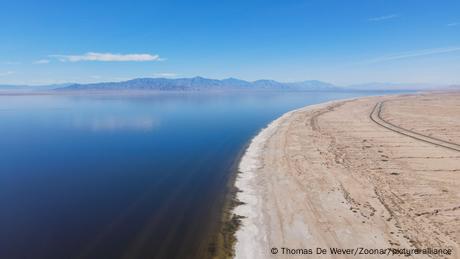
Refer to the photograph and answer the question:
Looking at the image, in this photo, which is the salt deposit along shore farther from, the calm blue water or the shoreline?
the calm blue water

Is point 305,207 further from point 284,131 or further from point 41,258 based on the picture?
point 284,131

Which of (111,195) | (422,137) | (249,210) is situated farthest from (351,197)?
(422,137)

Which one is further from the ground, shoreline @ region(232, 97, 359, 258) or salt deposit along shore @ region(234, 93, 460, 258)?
salt deposit along shore @ region(234, 93, 460, 258)

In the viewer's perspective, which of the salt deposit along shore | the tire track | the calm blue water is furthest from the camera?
the tire track

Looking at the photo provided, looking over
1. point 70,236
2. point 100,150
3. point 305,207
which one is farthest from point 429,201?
point 100,150

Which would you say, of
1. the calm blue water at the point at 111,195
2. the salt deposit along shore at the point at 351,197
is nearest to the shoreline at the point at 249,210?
the salt deposit along shore at the point at 351,197

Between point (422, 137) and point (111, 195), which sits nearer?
point (111, 195)

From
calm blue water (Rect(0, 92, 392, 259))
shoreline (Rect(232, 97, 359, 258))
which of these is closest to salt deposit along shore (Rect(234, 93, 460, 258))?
shoreline (Rect(232, 97, 359, 258))

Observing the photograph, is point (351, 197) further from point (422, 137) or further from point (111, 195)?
point (422, 137)
